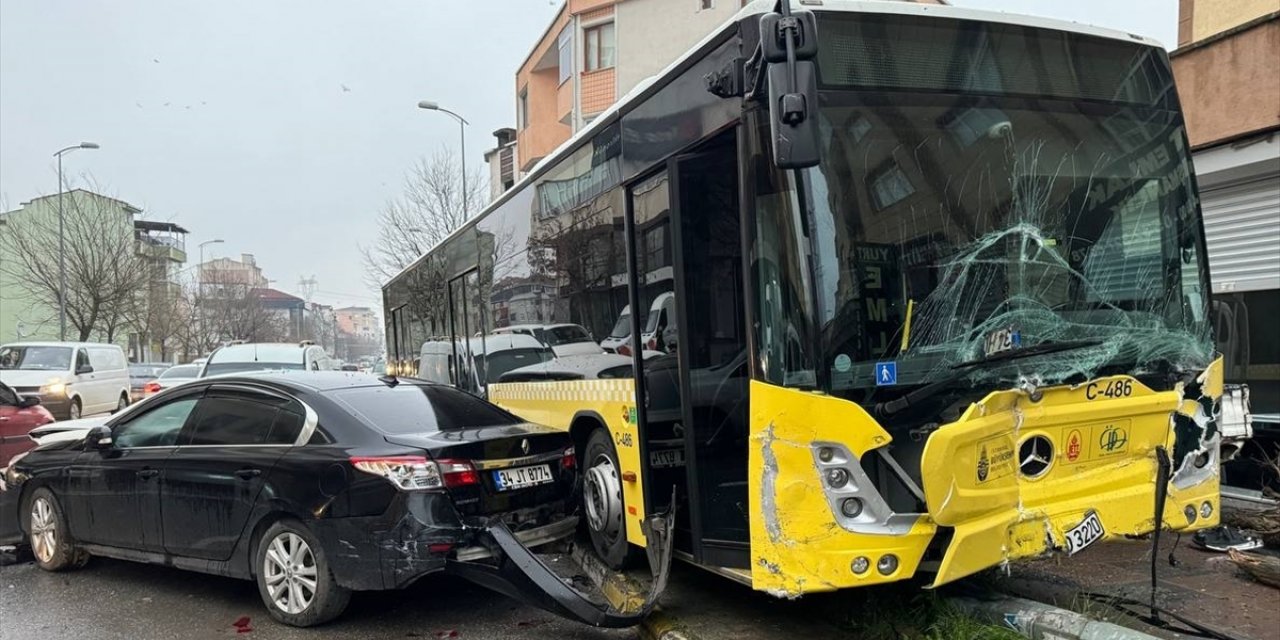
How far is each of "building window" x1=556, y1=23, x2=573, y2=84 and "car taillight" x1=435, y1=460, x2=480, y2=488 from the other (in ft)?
86.6

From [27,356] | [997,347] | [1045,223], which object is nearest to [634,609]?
[997,347]

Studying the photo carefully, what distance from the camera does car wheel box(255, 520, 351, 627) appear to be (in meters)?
5.07

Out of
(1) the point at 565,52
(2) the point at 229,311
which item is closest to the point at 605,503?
(1) the point at 565,52

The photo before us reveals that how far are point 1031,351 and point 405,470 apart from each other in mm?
3408

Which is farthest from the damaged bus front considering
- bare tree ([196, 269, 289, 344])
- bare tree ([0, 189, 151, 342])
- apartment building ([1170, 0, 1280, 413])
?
bare tree ([196, 269, 289, 344])

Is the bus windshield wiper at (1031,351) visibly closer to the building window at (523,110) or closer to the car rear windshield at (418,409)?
the car rear windshield at (418,409)

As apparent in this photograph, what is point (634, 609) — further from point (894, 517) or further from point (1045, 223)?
point (1045, 223)

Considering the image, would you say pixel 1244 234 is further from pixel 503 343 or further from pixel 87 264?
pixel 87 264

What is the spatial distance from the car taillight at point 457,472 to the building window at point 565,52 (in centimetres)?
2640

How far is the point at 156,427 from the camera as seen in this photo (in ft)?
20.5

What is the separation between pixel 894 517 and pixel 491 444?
98.2 inches

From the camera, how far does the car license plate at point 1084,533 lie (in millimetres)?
4152

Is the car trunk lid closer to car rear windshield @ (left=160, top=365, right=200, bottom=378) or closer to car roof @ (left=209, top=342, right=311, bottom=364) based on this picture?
car roof @ (left=209, top=342, right=311, bottom=364)

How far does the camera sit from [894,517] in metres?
3.96
